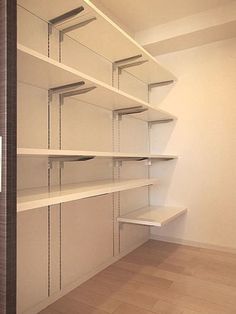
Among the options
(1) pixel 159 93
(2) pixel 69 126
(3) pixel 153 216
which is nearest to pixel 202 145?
(1) pixel 159 93

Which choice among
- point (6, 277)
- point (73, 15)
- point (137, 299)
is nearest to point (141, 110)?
point (73, 15)

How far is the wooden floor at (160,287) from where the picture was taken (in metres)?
Answer: 1.36

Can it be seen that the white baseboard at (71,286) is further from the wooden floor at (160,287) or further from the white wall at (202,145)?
the white wall at (202,145)

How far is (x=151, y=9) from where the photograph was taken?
1.98 metres

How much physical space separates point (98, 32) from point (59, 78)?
472 mm

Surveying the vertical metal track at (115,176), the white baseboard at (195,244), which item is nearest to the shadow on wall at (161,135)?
the vertical metal track at (115,176)

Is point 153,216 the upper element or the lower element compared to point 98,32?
lower

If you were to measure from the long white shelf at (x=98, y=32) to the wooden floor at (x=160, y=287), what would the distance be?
1.54 m

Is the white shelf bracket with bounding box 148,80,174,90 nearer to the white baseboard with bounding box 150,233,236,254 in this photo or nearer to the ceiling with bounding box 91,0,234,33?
the ceiling with bounding box 91,0,234,33

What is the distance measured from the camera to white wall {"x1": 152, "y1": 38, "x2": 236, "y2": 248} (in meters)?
2.23

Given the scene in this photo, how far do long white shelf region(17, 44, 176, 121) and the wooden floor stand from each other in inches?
46.3

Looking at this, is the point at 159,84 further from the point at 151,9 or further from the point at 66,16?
the point at 66,16

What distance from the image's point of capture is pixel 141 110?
1952 mm

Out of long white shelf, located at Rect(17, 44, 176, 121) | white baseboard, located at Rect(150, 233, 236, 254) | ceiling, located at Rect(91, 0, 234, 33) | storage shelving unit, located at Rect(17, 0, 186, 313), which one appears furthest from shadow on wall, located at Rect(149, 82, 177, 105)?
white baseboard, located at Rect(150, 233, 236, 254)
